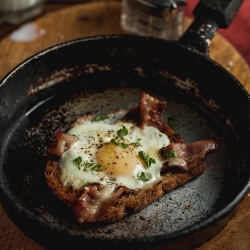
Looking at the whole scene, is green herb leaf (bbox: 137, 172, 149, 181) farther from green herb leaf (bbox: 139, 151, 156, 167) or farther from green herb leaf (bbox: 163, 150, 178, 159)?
green herb leaf (bbox: 163, 150, 178, 159)

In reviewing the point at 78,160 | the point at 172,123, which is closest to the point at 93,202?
the point at 78,160

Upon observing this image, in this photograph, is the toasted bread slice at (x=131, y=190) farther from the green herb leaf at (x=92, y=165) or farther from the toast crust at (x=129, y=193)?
the green herb leaf at (x=92, y=165)

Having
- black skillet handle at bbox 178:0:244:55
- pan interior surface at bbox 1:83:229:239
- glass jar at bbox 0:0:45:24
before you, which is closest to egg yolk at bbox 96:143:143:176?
pan interior surface at bbox 1:83:229:239

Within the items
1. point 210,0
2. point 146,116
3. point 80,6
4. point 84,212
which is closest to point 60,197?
point 84,212

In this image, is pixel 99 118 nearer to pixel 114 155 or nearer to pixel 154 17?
pixel 114 155

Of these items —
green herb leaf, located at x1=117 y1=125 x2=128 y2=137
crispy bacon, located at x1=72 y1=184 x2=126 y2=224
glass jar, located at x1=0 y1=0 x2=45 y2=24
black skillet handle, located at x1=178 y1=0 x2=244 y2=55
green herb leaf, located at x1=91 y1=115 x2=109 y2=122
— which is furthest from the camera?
glass jar, located at x1=0 y1=0 x2=45 y2=24

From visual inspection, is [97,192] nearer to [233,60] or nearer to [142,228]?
[142,228]
